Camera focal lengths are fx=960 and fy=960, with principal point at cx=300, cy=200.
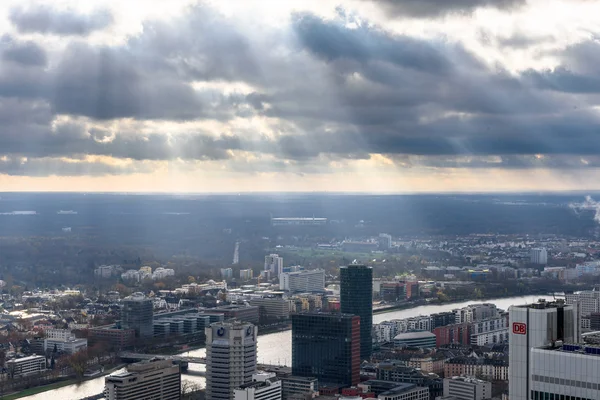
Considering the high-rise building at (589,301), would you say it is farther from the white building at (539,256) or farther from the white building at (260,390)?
the white building at (539,256)

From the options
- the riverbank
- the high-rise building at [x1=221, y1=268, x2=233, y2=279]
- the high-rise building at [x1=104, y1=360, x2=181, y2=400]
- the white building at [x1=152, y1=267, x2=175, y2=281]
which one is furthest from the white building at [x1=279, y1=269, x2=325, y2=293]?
the high-rise building at [x1=104, y1=360, x2=181, y2=400]

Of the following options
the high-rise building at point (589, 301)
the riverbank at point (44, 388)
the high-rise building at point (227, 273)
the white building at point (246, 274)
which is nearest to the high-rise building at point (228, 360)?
the riverbank at point (44, 388)

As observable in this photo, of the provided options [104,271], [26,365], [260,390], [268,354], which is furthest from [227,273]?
[260,390]

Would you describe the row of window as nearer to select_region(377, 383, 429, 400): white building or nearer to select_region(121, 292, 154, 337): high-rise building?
select_region(377, 383, 429, 400): white building

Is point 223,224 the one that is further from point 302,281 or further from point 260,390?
point 260,390

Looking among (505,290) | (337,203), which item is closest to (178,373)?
(505,290)

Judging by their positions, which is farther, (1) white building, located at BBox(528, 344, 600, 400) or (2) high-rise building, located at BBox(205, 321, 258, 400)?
(2) high-rise building, located at BBox(205, 321, 258, 400)
